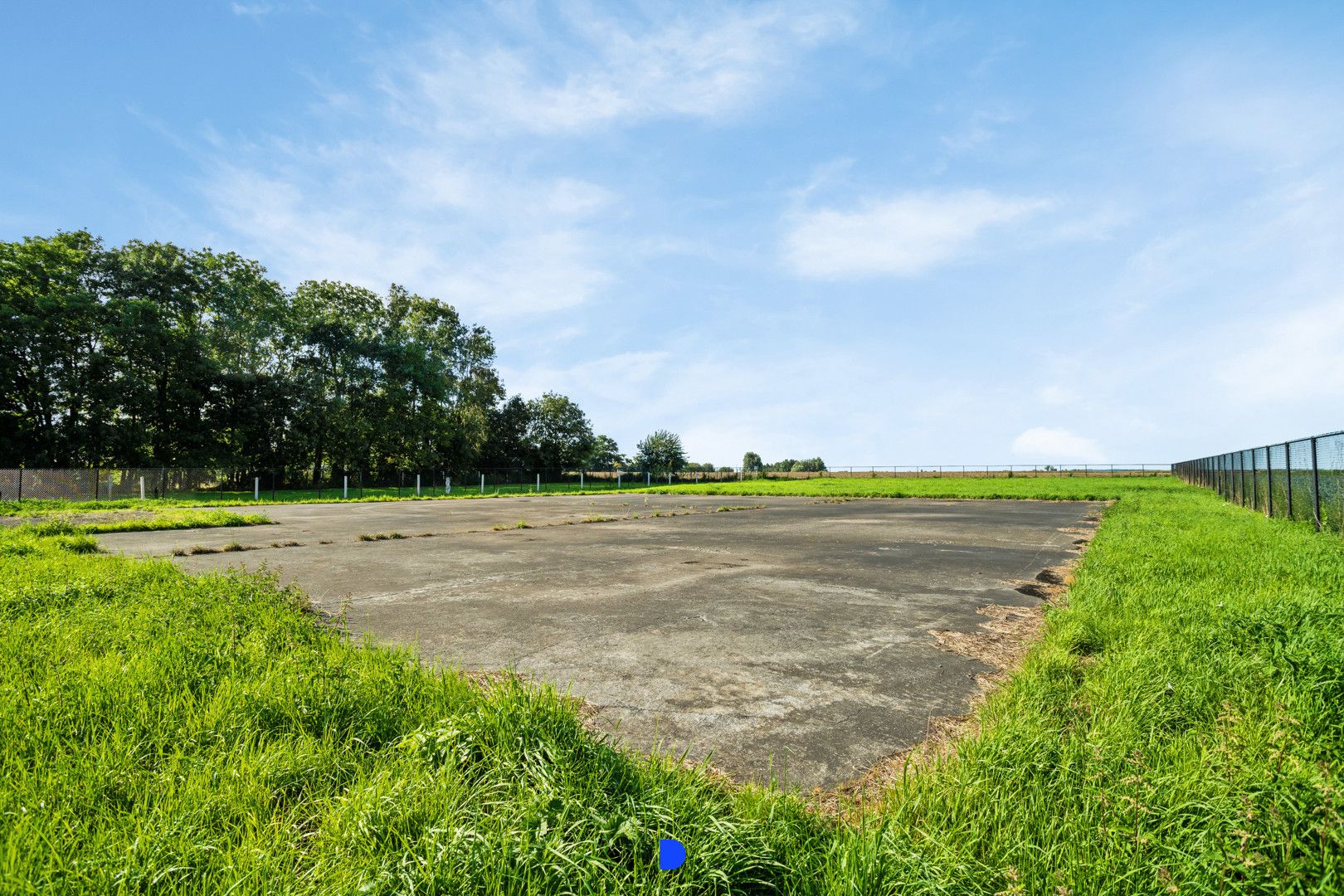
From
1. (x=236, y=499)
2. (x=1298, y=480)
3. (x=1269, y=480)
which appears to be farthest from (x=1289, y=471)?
(x=236, y=499)

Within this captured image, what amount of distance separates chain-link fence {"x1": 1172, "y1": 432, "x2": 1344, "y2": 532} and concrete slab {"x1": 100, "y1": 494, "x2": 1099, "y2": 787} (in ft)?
11.2

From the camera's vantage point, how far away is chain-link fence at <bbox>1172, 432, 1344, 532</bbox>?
855cm

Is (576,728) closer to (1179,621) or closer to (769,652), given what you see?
(769,652)

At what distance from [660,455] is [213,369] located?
36.8 meters

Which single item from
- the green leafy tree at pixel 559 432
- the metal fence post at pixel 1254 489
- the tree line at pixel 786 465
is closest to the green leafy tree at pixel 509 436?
the green leafy tree at pixel 559 432

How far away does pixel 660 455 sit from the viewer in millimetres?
59719

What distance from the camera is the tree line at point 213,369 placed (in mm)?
28984

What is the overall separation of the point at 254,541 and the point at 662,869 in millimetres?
11046

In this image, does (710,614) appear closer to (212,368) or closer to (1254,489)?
(1254,489)

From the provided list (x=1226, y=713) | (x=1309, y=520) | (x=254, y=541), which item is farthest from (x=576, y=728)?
(x=1309, y=520)

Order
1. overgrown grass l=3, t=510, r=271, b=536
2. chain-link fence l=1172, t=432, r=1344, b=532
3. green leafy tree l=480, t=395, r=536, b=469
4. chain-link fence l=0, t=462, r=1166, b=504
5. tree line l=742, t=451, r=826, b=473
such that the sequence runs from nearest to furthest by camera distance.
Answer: chain-link fence l=1172, t=432, r=1344, b=532, overgrown grass l=3, t=510, r=271, b=536, chain-link fence l=0, t=462, r=1166, b=504, green leafy tree l=480, t=395, r=536, b=469, tree line l=742, t=451, r=826, b=473

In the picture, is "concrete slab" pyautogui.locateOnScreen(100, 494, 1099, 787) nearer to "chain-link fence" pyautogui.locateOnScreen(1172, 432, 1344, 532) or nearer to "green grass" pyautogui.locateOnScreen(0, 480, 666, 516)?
"chain-link fence" pyautogui.locateOnScreen(1172, 432, 1344, 532)

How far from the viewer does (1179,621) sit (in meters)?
3.90

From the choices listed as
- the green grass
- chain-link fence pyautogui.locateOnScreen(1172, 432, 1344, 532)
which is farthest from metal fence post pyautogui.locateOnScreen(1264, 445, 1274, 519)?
the green grass
